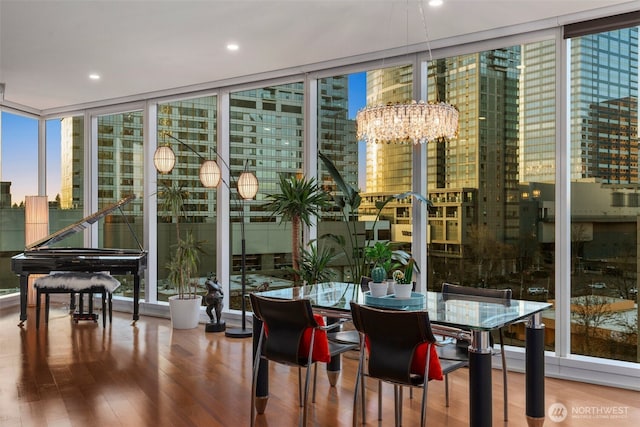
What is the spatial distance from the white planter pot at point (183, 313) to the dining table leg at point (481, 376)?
431cm

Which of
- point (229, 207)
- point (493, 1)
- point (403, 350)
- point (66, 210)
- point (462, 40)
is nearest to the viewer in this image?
point (403, 350)

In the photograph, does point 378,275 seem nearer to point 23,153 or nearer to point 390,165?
point 390,165

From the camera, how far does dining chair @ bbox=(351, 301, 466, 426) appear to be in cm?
283

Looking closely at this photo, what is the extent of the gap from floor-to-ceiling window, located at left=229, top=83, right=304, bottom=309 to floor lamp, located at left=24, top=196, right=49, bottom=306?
294 centimetres

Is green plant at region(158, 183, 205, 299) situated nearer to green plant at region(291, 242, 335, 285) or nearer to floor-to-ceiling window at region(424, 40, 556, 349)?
green plant at region(291, 242, 335, 285)

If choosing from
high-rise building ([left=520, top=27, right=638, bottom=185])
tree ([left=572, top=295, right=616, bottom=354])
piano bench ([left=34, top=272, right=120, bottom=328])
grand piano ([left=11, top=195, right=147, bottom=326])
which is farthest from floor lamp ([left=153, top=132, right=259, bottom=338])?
tree ([left=572, top=295, right=616, bottom=354])

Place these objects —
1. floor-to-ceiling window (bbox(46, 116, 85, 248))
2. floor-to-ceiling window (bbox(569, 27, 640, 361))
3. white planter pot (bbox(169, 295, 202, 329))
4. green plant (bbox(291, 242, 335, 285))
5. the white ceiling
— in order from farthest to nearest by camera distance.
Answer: floor-to-ceiling window (bbox(46, 116, 85, 248)) < white planter pot (bbox(169, 295, 202, 329)) < green plant (bbox(291, 242, 335, 285)) < floor-to-ceiling window (bbox(569, 27, 640, 361)) < the white ceiling

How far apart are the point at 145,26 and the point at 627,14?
384cm

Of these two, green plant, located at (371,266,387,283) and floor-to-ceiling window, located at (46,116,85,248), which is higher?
floor-to-ceiling window, located at (46,116,85,248)

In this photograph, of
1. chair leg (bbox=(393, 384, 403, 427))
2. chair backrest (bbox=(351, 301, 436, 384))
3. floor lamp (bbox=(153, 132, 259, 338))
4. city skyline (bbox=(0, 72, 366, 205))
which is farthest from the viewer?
city skyline (bbox=(0, 72, 366, 205))

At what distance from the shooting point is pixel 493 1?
415 centimetres

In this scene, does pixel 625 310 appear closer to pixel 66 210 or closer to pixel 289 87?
pixel 289 87

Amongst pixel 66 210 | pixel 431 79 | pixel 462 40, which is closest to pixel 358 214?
pixel 431 79

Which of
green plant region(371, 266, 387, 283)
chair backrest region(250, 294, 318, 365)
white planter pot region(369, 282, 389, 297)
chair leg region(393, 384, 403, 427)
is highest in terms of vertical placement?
green plant region(371, 266, 387, 283)
